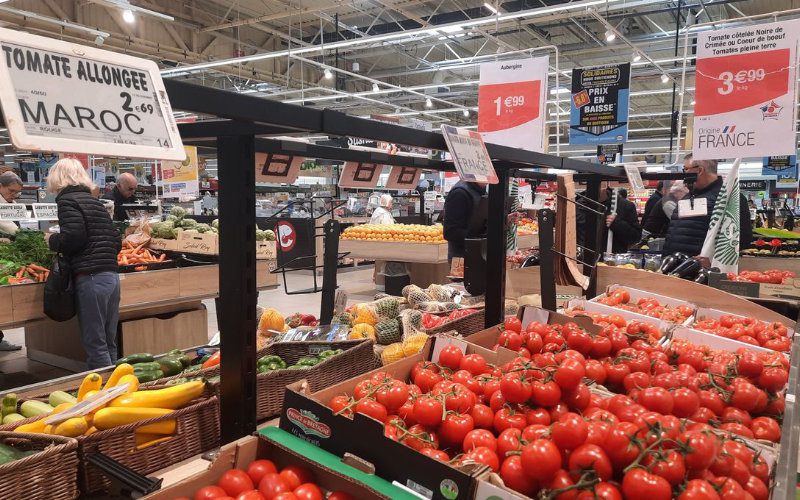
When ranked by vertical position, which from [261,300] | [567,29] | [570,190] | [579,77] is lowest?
[261,300]

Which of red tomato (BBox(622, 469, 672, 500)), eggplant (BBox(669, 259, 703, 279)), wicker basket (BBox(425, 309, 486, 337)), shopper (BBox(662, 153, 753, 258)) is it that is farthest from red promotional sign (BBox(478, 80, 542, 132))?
red tomato (BBox(622, 469, 672, 500))

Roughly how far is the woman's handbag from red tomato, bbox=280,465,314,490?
3753 mm

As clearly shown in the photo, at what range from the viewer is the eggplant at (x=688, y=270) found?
3916 millimetres

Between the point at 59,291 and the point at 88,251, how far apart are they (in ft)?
1.20

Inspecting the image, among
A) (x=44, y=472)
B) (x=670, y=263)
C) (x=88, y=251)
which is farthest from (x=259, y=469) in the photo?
(x=88, y=251)

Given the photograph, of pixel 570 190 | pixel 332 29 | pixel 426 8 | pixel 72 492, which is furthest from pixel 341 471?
pixel 332 29

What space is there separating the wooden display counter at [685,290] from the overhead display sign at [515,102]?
1.69 meters

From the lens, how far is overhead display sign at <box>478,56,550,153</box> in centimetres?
516

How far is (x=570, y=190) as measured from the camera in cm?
263

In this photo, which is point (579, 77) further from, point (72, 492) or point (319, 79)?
point (319, 79)

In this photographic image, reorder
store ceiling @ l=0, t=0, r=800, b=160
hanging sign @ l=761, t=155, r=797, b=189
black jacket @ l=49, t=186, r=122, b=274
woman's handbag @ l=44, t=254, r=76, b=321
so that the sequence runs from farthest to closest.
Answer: hanging sign @ l=761, t=155, r=797, b=189
store ceiling @ l=0, t=0, r=800, b=160
woman's handbag @ l=44, t=254, r=76, b=321
black jacket @ l=49, t=186, r=122, b=274

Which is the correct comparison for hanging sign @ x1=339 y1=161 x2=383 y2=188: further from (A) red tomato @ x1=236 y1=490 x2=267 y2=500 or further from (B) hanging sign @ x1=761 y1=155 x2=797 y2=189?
(B) hanging sign @ x1=761 y1=155 x2=797 y2=189

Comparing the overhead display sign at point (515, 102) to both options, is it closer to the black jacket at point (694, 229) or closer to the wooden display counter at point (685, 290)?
the black jacket at point (694, 229)

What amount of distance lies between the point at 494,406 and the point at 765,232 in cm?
730
